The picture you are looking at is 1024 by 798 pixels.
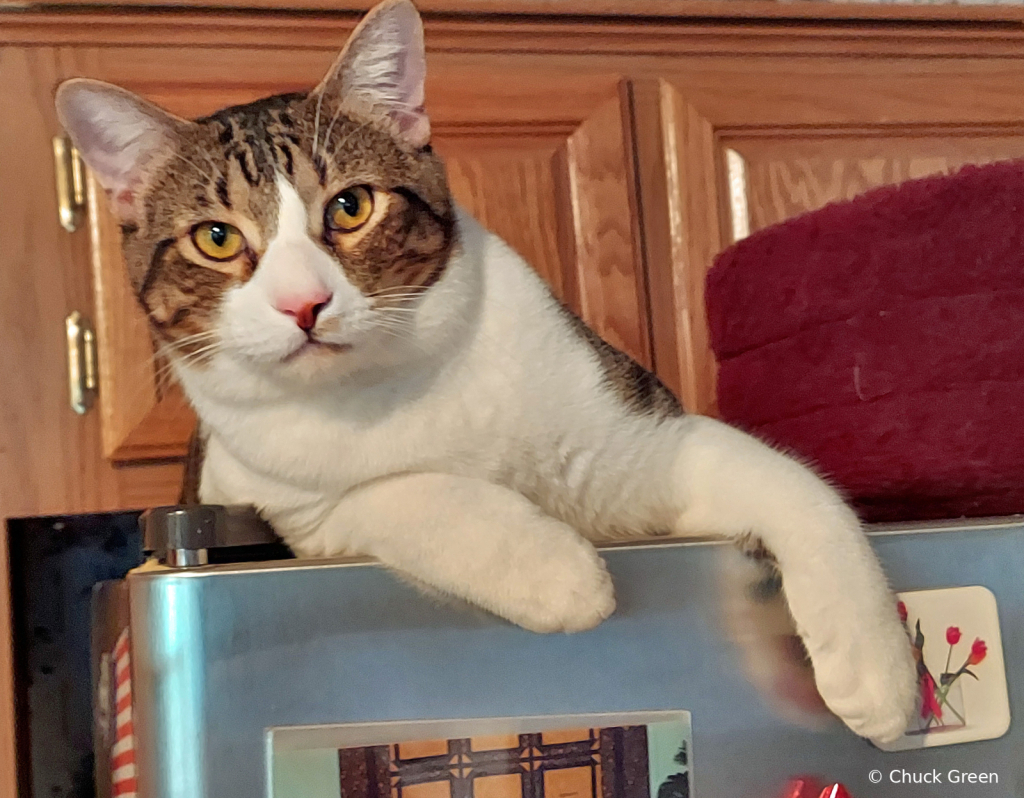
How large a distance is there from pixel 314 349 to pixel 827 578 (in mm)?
351

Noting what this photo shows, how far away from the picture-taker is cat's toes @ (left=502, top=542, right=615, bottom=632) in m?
0.48

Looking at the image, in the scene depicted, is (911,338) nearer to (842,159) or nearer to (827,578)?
(827,578)

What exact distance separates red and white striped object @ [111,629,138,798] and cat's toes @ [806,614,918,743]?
0.39 metres

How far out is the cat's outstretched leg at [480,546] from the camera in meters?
0.48

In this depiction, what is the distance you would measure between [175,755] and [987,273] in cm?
61

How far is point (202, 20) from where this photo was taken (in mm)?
1014

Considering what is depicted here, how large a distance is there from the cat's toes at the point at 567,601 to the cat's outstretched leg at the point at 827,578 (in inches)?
4.6

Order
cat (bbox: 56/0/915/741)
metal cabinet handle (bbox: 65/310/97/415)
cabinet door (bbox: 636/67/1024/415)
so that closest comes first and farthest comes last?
cat (bbox: 56/0/915/741) < metal cabinet handle (bbox: 65/310/97/415) < cabinet door (bbox: 636/67/1024/415)

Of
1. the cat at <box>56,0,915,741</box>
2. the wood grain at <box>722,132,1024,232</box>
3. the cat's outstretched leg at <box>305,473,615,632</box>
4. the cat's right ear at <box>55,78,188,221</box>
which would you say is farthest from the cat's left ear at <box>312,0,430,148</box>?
the wood grain at <box>722,132,1024,232</box>

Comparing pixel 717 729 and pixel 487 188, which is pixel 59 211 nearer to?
pixel 487 188

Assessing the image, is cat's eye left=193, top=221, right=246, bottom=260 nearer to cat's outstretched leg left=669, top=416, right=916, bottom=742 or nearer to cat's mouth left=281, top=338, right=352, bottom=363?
cat's mouth left=281, top=338, right=352, bottom=363

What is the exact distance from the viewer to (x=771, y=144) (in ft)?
3.76

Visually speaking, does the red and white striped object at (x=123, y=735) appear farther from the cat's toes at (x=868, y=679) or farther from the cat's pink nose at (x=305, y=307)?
the cat's toes at (x=868, y=679)

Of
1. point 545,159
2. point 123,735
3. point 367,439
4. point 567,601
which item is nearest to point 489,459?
point 367,439
